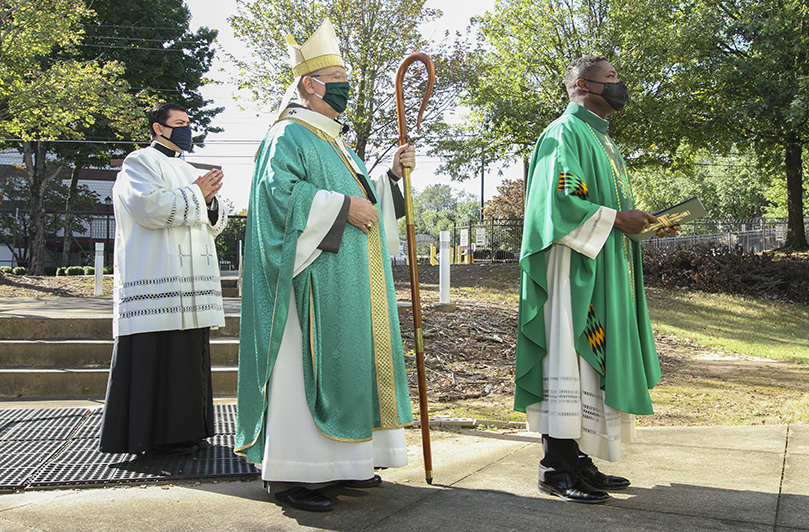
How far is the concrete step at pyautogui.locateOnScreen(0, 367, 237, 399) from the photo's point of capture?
6035mm

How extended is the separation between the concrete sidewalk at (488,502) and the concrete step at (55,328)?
151 inches

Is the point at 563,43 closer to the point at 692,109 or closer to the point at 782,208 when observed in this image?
the point at 692,109

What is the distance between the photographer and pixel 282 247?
11.0 feet

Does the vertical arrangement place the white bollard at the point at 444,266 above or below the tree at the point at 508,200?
below

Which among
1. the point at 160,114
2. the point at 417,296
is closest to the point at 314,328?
the point at 417,296

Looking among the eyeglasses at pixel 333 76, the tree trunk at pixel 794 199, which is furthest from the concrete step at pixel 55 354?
the tree trunk at pixel 794 199

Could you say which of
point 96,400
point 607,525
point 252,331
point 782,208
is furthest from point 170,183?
point 782,208

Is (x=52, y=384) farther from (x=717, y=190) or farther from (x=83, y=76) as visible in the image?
(x=717, y=190)

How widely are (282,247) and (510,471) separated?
1.71 m

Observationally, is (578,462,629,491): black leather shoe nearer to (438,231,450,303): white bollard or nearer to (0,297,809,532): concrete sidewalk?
(0,297,809,532): concrete sidewalk

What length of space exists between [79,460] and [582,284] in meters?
3.05

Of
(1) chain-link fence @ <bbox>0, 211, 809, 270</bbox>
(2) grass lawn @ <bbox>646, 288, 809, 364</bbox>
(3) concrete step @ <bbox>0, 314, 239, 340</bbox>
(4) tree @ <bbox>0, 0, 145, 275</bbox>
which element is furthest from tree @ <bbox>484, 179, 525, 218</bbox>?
(3) concrete step @ <bbox>0, 314, 239, 340</bbox>

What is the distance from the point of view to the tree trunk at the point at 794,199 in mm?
19969

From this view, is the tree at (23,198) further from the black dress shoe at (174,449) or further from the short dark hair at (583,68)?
the short dark hair at (583,68)
